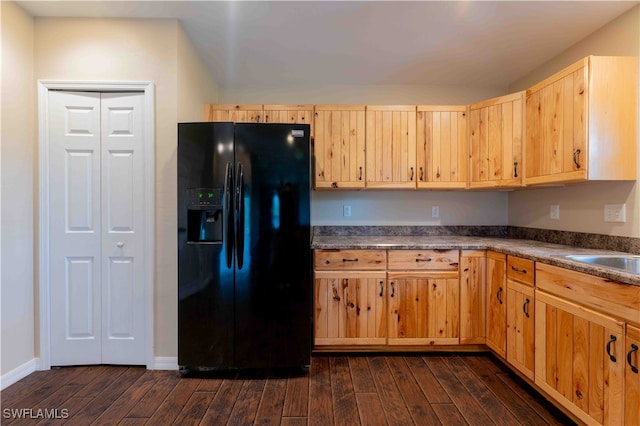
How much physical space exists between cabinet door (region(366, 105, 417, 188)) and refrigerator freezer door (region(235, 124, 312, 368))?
0.87 metres

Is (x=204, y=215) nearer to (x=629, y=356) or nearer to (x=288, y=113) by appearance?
(x=288, y=113)

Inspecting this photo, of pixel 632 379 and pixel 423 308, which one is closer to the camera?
pixel 632 379

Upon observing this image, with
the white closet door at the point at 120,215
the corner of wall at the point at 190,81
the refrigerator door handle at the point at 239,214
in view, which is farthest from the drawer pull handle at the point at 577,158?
the white closet door at the point at 120,215

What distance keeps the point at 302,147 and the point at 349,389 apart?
166 centimetres

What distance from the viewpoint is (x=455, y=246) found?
8.01ft

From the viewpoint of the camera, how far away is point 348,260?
8.04ft

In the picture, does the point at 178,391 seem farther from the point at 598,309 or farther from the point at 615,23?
the point at 615,23

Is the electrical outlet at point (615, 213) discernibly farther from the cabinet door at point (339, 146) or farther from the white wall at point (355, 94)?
the cabinet door at point (339, 146)

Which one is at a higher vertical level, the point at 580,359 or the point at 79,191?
the point at 79,191

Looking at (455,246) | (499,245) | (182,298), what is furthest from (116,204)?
(499,245)

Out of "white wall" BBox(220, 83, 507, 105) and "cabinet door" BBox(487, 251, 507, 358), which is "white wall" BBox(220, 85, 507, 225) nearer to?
"white wall" BBox(220, 83, 507, 105)

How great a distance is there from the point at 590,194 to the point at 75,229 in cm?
378

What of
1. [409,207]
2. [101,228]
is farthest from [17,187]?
[409,207]

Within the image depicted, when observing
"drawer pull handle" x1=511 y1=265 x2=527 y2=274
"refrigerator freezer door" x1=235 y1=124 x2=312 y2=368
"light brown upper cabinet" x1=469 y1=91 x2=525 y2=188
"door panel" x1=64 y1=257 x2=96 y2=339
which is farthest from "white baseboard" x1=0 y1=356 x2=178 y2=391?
"light brown upper cabinet" x1=469 y1=91 x2=525 y2=188
